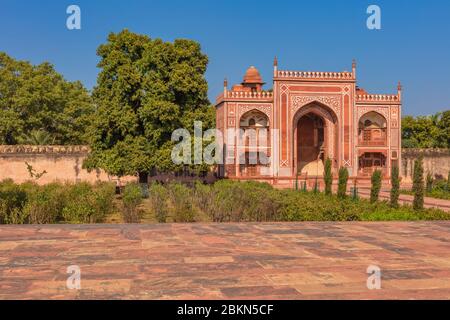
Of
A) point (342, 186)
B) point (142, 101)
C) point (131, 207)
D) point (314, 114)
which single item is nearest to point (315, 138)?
point (314, 114)

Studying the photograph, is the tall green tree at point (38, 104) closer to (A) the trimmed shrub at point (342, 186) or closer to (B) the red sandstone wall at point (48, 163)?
(B) the red sandstone wall at point (48, 163)

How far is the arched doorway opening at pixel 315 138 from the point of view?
27.3 meters

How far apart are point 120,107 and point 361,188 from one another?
1328 centimetres

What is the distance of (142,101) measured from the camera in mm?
18094

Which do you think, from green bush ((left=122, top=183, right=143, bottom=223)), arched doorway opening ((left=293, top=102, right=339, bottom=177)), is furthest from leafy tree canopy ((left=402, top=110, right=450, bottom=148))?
green bush ((left=122, top=183, right=143, bottom=223))

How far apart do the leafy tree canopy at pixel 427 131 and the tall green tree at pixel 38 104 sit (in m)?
24.9

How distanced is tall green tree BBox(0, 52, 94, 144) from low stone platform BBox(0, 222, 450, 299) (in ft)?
65.1

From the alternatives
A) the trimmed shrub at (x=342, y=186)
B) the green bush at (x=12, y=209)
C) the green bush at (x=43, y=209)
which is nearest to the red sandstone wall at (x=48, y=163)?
the trimmed shrub at (x=342, y=186)

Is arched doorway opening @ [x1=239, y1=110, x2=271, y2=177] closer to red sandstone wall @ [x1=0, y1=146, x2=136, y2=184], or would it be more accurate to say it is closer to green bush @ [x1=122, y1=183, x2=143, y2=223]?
red sandstone wall @ [x1=0, y1=146, x2=136, y2=184]

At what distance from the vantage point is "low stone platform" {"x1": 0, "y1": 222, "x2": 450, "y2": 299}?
4270 millimetres

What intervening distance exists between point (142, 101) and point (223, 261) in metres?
13.4
